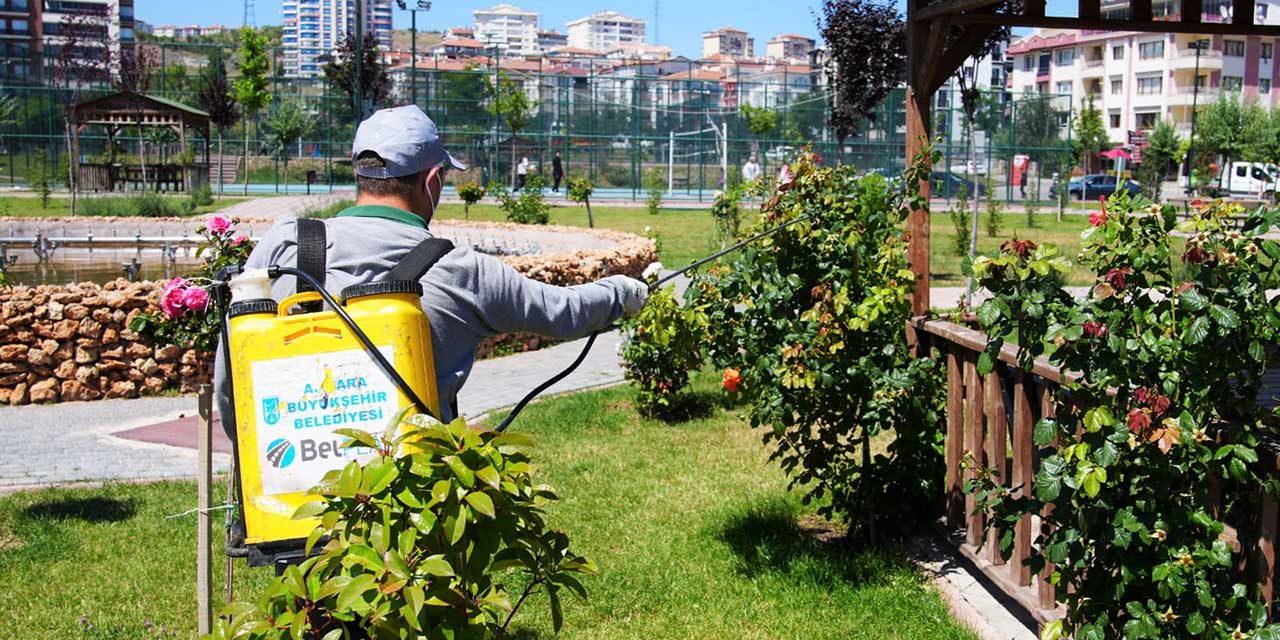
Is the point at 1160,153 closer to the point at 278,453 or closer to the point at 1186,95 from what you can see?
the point at 1186,95

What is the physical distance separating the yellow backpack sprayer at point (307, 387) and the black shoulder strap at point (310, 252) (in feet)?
0.35

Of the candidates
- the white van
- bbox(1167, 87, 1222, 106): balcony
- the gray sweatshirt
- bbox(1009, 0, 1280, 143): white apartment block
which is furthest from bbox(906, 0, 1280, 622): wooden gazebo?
bbox(1167, 87, 1222, 106): balcony

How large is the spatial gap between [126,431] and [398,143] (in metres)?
5.96

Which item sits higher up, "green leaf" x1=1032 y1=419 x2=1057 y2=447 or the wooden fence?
"green leaf" x1=1032 y1=419 x2=1057 y2=447

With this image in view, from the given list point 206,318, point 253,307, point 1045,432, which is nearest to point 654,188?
point 206,318

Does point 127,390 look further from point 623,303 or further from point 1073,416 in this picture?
point 1073,416

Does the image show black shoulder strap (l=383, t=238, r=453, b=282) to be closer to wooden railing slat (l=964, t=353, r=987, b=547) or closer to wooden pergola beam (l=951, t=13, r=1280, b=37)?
wooden railing slat (l=964, t=353, r=987, b=547)

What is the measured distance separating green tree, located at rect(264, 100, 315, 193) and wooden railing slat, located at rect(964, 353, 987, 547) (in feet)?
134

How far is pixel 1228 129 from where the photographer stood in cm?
5138

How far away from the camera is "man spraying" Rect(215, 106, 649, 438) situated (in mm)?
2818

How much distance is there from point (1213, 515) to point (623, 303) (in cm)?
158

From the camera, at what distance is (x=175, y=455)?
291 inches

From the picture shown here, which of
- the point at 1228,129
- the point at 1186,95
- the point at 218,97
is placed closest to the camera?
the point at 218,97

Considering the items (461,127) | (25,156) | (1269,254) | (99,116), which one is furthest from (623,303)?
(25,156)
